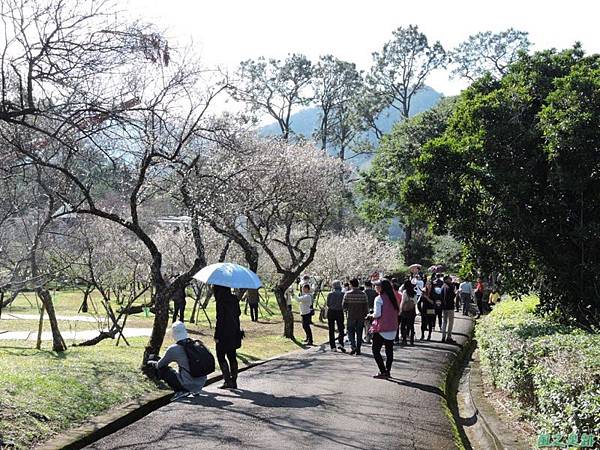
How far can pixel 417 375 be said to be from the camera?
41.4ft

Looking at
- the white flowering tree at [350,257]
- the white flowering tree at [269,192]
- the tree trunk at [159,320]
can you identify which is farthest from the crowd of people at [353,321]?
the white flowering tree at [350,257]

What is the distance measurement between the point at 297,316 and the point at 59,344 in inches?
697

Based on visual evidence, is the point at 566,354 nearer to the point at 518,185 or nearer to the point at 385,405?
the point at 385,405

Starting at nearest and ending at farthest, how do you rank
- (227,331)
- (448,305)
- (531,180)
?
(227,331) → (531,180) → (448,305)

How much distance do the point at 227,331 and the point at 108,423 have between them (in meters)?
3.00

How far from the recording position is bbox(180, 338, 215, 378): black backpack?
996cm

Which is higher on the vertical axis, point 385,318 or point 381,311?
point 381,311

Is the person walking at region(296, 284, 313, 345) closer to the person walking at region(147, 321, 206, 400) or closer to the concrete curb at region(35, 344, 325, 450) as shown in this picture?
the person walking at region(147, 321, 206, 400)

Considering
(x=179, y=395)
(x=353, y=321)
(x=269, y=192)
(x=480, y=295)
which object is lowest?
(x=179, y=395)

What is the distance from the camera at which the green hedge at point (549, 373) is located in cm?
568

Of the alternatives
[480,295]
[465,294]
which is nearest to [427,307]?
[465,294]

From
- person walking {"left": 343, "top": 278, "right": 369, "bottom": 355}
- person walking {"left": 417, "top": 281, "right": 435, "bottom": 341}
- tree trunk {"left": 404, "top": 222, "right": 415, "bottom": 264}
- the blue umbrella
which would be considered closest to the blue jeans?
person walking {"left": 343, "top": 278, "right": 369, "bottom": 355}

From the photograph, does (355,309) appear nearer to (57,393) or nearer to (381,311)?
(381,311)

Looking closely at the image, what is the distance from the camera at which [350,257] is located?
3862cm
